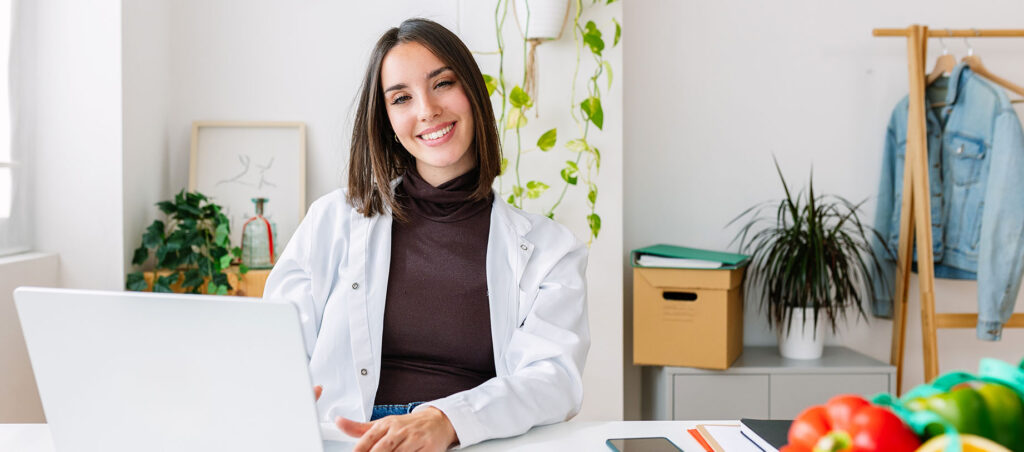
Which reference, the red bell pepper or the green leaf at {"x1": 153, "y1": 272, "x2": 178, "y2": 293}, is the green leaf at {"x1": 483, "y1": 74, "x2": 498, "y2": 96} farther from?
the red bell pepper

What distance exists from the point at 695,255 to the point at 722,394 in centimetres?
48

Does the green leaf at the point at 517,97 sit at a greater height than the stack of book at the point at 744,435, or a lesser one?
greater

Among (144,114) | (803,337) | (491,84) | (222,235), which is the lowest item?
(803,337)

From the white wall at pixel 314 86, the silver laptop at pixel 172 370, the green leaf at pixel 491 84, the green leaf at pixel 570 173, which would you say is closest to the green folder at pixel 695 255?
the white wall at pixel 314 86

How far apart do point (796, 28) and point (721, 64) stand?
1.03ft

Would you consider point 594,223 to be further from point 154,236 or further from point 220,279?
point 154,236

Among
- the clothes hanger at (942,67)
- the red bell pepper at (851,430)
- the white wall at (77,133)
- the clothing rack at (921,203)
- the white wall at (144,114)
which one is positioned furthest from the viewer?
the clothes hanger at (942,67)

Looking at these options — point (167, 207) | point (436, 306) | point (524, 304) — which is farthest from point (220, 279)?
point (524, 304)

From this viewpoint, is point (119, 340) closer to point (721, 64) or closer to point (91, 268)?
point (91, 268)

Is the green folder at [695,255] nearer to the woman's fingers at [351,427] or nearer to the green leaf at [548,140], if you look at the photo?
the green leaf at [548,140]

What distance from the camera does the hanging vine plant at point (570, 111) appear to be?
2582 millimetres

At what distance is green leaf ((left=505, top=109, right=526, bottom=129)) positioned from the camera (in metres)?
2.54

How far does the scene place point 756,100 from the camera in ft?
10.1

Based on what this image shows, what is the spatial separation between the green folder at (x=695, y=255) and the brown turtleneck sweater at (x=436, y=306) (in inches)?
52.1
